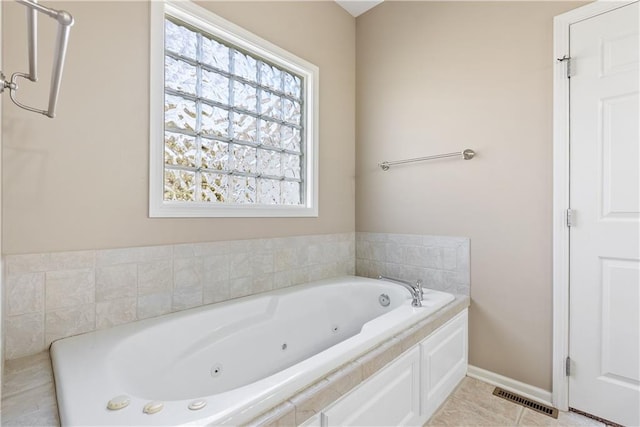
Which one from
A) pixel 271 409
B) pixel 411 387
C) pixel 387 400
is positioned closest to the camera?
pixel 271 409

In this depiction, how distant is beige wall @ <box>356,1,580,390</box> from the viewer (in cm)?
177

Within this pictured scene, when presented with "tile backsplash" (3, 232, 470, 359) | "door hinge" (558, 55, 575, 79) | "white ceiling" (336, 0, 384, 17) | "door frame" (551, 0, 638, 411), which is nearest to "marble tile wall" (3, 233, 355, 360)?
"tile backsplash" (3, 232, 470, 359)

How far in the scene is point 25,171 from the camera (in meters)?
1.21

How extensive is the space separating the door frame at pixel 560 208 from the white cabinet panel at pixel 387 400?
876 mm

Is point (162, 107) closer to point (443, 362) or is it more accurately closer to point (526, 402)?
point (443, 362)

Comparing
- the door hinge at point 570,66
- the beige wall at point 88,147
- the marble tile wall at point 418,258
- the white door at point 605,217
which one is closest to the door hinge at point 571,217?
the white door at point 605,217

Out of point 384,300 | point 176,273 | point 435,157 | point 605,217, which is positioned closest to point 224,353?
point 176,273

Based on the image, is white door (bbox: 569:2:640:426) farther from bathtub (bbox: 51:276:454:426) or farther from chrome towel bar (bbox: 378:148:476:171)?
bathtub (bbox: 51:276:454:426)

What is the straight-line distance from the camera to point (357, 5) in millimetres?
2572

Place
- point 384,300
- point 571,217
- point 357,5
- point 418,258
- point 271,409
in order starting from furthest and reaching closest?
point 357,5
point 418,258
point 384,300
point 571,217
point 271,409

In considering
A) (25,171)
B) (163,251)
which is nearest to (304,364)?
(163,251)

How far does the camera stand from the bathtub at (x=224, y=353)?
32.6 inches

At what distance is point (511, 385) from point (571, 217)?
1064mm

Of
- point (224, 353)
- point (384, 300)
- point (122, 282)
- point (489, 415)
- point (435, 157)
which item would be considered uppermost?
point (435, 157)
